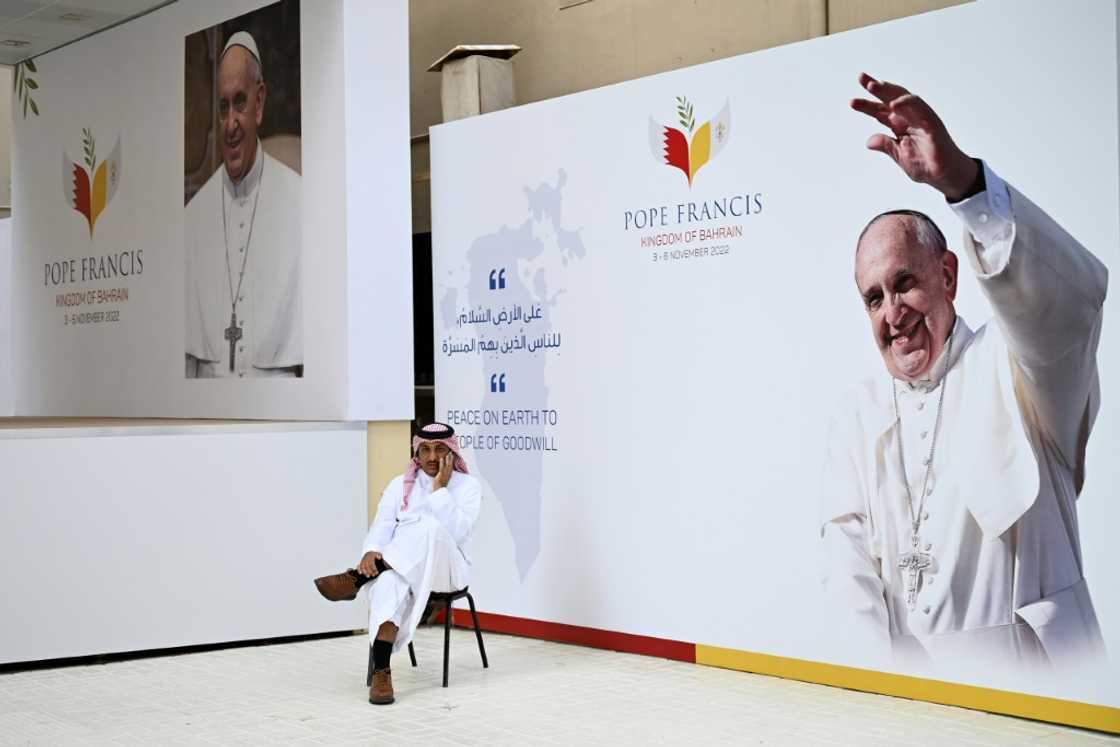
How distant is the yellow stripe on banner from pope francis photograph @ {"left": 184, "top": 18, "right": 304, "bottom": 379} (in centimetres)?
318

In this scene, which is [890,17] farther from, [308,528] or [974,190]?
[308,528]

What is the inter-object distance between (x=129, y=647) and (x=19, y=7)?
4702 millimetres

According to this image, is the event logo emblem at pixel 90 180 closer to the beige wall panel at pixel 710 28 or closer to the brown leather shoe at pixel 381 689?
the beige wall panel at pixel 710 28

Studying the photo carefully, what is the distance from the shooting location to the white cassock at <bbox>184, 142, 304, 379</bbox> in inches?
323

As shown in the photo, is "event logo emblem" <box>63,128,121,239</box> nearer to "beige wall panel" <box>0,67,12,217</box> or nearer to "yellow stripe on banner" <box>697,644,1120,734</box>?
"beige wall panel" <box>0,67,12,217</box>

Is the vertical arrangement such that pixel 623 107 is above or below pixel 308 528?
above

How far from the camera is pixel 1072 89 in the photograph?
523 centimetres

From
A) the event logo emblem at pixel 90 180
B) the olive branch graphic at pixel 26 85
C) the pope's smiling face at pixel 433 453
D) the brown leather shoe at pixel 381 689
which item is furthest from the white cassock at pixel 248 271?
the olive branch graphic at pixel 26 85

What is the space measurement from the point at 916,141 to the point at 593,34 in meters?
3.65

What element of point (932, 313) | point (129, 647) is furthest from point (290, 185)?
point (932, 313)

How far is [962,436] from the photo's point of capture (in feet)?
18.4

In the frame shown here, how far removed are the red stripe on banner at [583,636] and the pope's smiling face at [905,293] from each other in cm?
185

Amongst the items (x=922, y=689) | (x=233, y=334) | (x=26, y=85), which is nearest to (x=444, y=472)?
(x=922, y=689)

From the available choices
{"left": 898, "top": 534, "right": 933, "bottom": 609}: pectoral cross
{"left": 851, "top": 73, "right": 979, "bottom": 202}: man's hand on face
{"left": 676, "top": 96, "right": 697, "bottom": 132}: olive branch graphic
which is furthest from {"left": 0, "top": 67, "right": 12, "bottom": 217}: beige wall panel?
{"left": 898, "top": 534, "right": 933, "bottom": 609}: pectoral cross
